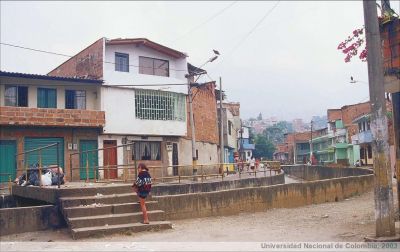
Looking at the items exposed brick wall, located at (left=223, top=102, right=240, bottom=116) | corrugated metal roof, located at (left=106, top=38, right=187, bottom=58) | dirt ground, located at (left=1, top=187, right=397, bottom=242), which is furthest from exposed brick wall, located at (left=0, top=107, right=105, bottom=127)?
exposed brick wall, located at (left=223, top=102, right=240, bottom=116)

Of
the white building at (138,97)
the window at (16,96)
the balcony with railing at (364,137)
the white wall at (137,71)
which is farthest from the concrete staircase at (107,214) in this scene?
the balcony with railing at (364,137)

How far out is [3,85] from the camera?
25062 mm

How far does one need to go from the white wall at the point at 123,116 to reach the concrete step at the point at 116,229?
59.4 ft

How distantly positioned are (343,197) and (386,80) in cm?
957

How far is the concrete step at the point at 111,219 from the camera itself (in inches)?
379

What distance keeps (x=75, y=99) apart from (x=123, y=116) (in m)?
3.28

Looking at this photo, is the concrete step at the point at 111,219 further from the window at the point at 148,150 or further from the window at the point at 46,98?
the window at the point at 148,150

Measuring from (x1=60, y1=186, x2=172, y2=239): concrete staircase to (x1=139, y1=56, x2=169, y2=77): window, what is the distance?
2016 centimetres

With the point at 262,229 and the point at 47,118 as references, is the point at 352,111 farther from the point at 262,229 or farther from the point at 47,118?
the point at 262,229

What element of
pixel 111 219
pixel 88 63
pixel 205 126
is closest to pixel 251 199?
pixel 111 219

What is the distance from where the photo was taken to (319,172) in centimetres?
3988

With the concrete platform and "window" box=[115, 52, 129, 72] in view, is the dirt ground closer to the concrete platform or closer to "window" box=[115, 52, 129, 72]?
the concrete platform

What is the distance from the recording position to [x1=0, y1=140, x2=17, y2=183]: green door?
2436 cm

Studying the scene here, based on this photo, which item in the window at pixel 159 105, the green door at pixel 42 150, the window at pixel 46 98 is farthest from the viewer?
the window at pixel 159 105
